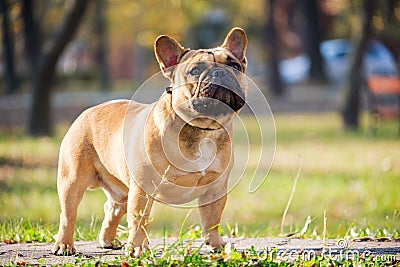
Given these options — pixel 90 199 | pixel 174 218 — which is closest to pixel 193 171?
pixel 174 218

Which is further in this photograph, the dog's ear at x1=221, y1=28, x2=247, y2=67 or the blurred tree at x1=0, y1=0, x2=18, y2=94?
the blurred tree at x1=0, y1=0, x2=18, y2=94

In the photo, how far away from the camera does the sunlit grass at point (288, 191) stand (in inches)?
360

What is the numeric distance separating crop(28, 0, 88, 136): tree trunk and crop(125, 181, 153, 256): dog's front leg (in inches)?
430

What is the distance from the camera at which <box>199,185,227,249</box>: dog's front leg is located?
17.5 ft

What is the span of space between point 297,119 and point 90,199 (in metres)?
12.9

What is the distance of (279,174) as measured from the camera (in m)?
13.0

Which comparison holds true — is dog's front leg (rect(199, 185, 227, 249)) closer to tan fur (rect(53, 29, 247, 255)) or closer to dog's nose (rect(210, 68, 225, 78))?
tan fur (rect(53, 29, 247, 255))

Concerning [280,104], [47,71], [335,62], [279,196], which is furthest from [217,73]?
[335,62]

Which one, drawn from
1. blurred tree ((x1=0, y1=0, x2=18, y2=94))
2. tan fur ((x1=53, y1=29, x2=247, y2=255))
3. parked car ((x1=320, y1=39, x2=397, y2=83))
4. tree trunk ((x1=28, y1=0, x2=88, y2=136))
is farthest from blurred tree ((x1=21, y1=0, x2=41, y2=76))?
tan fur ((x1=53, y1=29, x2=247, y2=255))

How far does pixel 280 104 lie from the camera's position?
2581 cm

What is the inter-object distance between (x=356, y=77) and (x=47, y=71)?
6.87 metres

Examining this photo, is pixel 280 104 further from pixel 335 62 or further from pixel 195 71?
pixel 195 71

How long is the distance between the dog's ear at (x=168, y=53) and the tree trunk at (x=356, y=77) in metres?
13.1

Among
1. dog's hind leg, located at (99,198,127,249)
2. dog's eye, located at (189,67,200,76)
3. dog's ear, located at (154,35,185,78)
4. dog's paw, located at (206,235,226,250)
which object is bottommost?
dog's paw, located at (206,235,226,250)
